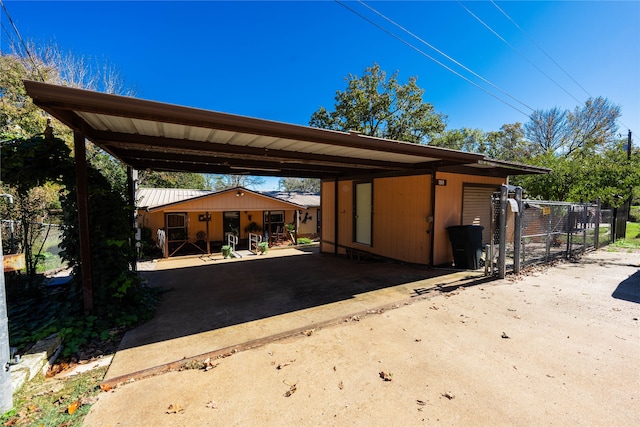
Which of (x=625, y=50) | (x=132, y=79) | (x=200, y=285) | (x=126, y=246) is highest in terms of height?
(x=132, y=79)

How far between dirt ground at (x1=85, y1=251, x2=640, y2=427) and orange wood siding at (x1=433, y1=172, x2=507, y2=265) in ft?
9.16

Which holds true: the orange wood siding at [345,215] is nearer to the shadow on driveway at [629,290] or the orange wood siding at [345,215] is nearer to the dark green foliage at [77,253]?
the shadow on driveway at [629,290]

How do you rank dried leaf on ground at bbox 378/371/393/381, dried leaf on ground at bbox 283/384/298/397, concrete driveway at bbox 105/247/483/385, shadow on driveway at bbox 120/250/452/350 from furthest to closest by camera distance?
1. shadow on driveway at bbox 120/250/452/350
2. concrete driveway at bbox 105/247/483/385
3. dried leaf on ground at bbox 378/371/393/381
4. dried leaf on ground at bbox 283/384/298/397

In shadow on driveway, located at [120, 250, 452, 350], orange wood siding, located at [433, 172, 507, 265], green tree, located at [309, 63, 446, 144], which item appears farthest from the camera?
green tree, located at [309, 63, 446, 144]

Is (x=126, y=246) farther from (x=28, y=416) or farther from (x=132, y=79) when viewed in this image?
(x=132, y=79)

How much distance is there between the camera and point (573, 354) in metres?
2.72

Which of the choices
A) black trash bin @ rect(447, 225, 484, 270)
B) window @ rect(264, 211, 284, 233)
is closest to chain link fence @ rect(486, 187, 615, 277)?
black trash bin @ rect(447, 225, 484, 270)

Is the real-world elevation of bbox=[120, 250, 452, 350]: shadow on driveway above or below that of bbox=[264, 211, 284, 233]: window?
below

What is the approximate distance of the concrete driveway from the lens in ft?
9.66

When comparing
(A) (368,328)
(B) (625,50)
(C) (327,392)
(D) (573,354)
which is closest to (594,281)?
(D) (573,354)

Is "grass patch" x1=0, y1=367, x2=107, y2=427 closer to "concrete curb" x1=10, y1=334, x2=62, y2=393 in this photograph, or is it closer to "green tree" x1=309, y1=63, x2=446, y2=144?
"concrete curb" x1=10, y1=334, x2=62, y2=393

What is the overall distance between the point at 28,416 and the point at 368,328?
312 cm

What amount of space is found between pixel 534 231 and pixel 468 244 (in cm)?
198

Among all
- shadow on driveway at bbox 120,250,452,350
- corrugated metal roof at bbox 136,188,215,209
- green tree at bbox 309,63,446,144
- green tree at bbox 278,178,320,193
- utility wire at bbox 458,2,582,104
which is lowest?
shadow on driveway at bbox 120,250,452,350
